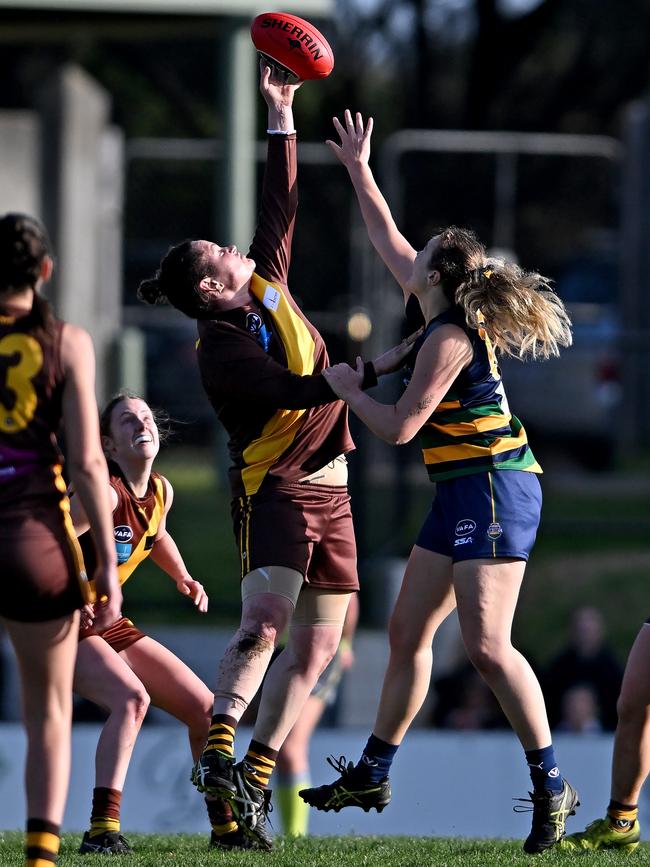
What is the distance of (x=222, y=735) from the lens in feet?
17.0

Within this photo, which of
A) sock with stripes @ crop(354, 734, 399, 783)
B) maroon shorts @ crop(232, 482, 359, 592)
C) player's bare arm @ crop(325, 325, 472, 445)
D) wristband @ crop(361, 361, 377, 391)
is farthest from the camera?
sock with stripes @ crop(354, 734, 399, 783)

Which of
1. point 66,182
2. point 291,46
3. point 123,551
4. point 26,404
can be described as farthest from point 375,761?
point 66,182

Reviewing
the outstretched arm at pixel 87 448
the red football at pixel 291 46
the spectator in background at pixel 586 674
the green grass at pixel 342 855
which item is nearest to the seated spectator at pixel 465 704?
the spectator in background at pixel 586 674

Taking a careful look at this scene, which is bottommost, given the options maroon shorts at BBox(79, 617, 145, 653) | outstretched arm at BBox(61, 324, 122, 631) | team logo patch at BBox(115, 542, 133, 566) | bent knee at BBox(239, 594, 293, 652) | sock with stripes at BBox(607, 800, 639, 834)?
sock with stripes at BBox(607, 800, 639, 834)

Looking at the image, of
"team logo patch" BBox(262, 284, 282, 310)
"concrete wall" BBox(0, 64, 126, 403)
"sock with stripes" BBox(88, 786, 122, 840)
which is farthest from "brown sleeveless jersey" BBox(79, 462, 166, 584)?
"concrete wall" BBox(0, 64, 126, 403)

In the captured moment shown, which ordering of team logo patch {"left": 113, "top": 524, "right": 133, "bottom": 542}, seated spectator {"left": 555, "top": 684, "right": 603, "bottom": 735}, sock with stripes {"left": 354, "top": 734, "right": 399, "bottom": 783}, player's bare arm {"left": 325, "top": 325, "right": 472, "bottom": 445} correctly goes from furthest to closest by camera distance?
1. seated spectator {"left": 555, "top": 684, "right": 603, "bottom": 735}
2. team logo patch {"left": 113, "top": 524, "right": 133, "bottom": 542}
3. sock with stripes {"left": 354, "top": 734, "right": 399, "bottom": 783}
4. player's bare arm {"left": 325, "top": 325, "right": 472, "bottom": 445}

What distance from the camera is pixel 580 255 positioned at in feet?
55.2

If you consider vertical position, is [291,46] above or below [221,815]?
above

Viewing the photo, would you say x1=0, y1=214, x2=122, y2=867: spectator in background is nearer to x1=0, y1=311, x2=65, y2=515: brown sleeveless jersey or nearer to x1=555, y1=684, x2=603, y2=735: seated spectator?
x1=0, y1=311, x2=65, y2=515: brown sleeveless jersey

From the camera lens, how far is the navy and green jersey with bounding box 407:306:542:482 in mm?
5266

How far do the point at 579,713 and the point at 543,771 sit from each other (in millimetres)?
4916

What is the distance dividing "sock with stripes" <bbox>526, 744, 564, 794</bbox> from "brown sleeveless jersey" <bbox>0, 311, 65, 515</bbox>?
6.72 feet

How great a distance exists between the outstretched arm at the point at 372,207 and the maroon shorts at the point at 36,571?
191 centimetres

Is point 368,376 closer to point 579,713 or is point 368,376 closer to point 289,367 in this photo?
point 289,367
